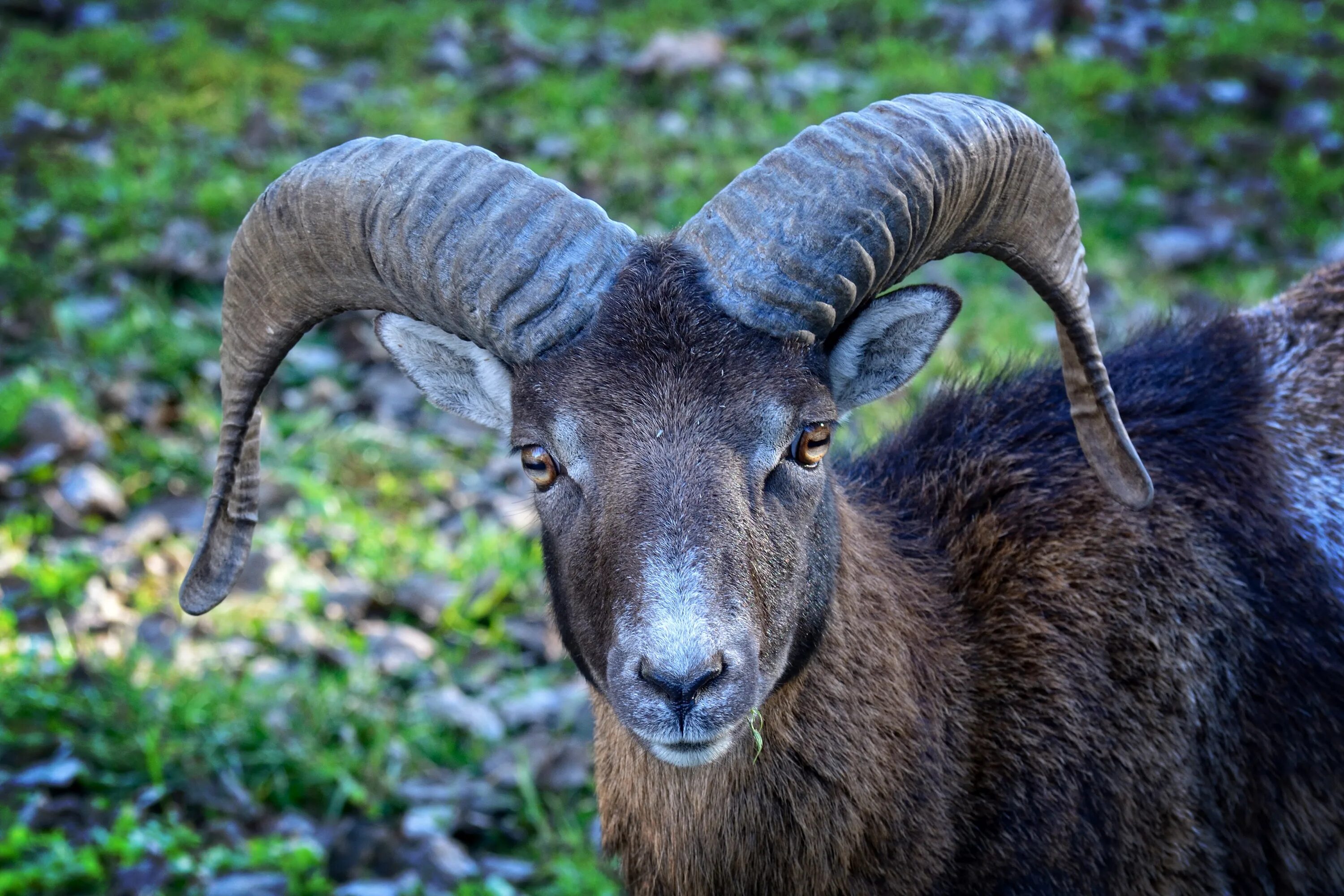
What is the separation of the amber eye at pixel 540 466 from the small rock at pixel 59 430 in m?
4.44

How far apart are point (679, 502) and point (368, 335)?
5.57m

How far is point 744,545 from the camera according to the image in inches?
131

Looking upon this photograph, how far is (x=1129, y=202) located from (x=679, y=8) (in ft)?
17.8

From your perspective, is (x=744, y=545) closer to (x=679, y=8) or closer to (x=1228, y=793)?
(x=1228, y=793)

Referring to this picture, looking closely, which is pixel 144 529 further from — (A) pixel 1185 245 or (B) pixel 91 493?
(A) pixel 1185 245

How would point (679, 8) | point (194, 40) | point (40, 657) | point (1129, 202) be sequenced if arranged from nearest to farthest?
1. point (40, 657)
2. point (1129, 202)
3. point (194, 40)
4. point (679, 8)

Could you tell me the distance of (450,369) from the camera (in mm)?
4117

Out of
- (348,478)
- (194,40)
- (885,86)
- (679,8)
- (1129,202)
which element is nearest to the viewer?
(348,478)

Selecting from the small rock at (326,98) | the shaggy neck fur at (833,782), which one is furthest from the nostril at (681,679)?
the small rock at (326,98)

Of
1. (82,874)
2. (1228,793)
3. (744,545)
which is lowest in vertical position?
(82,874)

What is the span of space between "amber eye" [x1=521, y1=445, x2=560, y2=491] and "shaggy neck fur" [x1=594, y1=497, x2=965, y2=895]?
75 cm

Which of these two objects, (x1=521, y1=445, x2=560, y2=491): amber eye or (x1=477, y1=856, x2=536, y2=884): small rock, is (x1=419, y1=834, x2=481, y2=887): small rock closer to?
(x1=477, y1=856, x2=536, y2=884): small rock

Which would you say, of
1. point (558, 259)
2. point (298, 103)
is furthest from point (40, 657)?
point (298, 103)

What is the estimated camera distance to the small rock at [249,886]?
4.64 m
